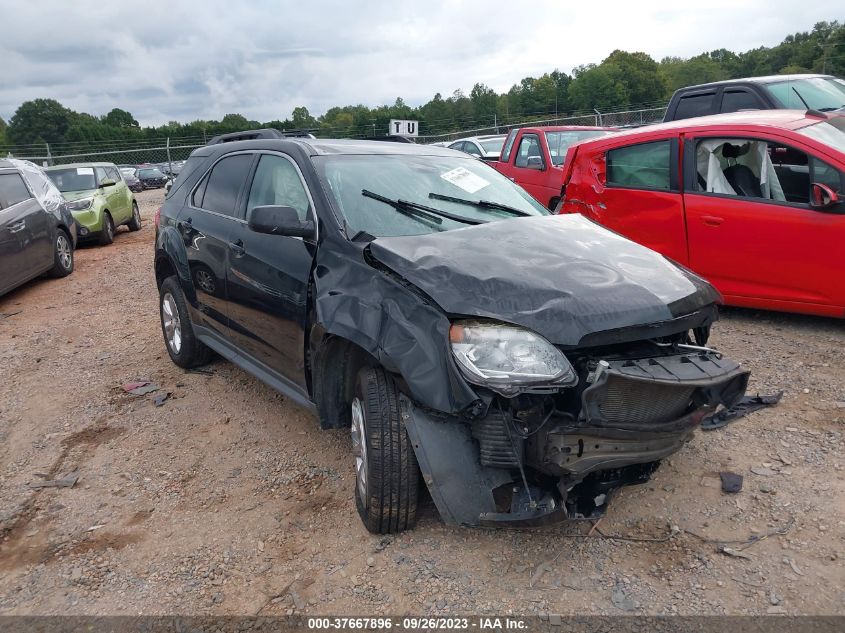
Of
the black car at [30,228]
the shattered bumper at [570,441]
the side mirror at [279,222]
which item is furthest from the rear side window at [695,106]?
the black car at [30,228]

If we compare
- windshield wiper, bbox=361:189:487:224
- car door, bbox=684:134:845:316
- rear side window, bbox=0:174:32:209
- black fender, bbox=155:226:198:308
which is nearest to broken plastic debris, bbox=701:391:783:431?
car door, bbox=684:134:845:316

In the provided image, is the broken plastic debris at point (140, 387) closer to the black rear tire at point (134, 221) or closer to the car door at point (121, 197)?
the car door at point (121, 197)

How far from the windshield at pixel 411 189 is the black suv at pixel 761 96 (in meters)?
5.41

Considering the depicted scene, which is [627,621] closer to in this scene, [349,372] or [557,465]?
[557,465]

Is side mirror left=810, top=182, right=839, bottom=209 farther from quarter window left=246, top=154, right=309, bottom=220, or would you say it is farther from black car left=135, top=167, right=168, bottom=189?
black car left=135, top=167, right=168, bottom=189

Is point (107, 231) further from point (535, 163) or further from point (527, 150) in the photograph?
point (535, 163)

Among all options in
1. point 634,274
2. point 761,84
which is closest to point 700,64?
point 761,84

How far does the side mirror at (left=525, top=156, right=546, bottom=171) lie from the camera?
9312 millimetres

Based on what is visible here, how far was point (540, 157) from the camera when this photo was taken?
373 inches

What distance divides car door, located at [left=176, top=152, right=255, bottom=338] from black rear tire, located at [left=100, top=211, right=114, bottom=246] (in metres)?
8.72

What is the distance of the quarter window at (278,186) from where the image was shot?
359 cm

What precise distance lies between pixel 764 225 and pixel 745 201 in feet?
0.96

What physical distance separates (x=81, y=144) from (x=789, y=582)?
1272 inches

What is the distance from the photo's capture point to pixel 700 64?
5438 cm
